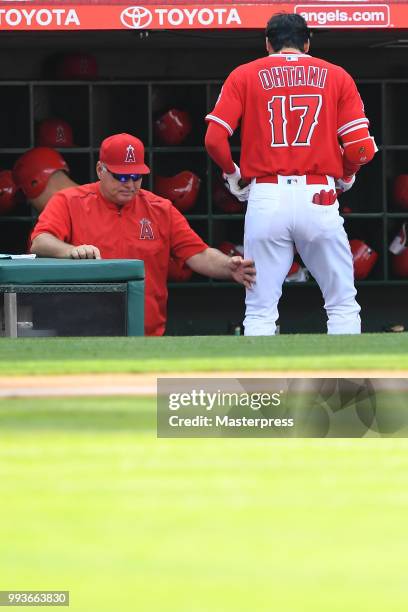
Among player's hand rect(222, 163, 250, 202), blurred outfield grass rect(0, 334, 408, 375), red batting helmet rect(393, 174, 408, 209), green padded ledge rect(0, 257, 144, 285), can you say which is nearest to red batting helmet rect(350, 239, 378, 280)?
red batting helmet rect(393, 174, 408, 209)

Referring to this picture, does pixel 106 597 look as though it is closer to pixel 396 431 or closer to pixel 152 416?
pixel 152 416

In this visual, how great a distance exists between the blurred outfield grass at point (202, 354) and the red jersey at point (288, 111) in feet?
11.6

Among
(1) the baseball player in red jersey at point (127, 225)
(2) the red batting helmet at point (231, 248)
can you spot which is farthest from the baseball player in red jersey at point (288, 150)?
(2) the red batting helmet at point (231, 248)

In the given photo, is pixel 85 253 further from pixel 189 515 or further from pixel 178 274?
pixel 189 515

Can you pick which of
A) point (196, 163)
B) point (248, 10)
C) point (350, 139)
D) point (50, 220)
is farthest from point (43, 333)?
point (196, 163)

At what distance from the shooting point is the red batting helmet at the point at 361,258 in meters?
8.63

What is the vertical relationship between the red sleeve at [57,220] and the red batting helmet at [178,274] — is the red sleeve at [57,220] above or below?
above

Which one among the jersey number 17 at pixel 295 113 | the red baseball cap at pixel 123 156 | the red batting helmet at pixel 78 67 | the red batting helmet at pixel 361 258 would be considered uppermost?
the red batting helmet at pixel 78 67

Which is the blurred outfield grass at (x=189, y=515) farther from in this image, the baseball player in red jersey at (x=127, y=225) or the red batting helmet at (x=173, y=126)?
the red batting helmet at (x=173, y=126)

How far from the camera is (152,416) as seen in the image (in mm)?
1612

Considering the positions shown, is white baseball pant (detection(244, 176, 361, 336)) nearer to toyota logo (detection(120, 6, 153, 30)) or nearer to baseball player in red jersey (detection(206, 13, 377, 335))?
baseball player in red jersey (detection(206, 13, 377, 335))

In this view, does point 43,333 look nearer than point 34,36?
Yes

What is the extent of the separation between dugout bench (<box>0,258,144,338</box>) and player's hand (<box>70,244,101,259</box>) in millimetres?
396

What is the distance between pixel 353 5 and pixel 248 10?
0.54 metres
